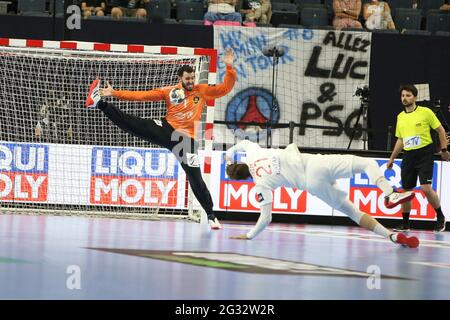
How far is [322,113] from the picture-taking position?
19.6 m

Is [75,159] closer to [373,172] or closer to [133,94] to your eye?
[133,94]

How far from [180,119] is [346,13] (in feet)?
26.8

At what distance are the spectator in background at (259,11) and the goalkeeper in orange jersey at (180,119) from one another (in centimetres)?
716

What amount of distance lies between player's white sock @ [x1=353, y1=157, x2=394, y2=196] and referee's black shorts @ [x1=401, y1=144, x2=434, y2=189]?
4.30m

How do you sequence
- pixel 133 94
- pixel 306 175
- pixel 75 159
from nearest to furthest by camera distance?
pixel 306 175 < pixel 133 94 < pixel 75 159

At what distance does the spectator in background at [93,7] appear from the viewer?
19.4 metres

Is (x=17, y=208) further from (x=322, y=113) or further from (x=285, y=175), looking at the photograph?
(x=322, y=113)

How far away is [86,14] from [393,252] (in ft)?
35.7

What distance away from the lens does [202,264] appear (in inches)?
324

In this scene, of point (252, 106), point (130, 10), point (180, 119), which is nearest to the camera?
point (180, 119)

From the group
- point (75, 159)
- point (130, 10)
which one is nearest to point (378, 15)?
point (130, 10)

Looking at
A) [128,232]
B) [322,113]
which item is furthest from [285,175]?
[322,113]

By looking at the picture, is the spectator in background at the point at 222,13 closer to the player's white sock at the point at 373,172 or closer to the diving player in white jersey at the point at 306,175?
the diving player in white jersey at the point at 306,175

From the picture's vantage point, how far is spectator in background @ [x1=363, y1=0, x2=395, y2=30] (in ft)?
65.5
